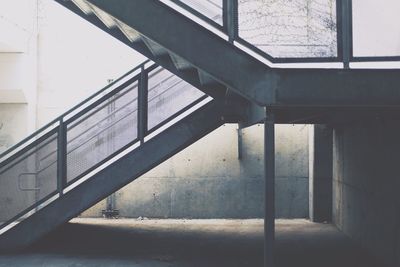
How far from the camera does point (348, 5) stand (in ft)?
14.7

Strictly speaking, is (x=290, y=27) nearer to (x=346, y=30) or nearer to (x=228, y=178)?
(x=346, y=30)

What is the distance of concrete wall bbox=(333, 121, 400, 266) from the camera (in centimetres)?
615

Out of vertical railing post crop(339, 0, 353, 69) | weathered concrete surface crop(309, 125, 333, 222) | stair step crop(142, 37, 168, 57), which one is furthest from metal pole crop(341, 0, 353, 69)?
weathered concrete surface crop(309, 125, 333, 222)

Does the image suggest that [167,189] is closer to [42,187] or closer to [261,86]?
[42,187]

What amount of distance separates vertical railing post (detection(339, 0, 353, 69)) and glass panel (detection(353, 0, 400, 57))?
0.15 ft

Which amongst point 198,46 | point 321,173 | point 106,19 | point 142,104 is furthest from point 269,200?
point 321,173

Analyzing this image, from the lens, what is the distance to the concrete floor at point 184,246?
21.0ft

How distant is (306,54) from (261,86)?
52cm

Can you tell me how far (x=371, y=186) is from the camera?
707 cm

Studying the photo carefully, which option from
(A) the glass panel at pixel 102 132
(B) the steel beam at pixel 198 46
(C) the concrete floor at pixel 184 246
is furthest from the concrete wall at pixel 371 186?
(A) the glass panel at pixel 102 132

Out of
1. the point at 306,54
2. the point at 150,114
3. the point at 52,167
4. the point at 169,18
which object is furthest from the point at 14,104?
the point at 306,54

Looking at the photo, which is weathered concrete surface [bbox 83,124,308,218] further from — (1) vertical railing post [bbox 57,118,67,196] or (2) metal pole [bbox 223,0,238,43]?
(2) metal pole [bbox 223,0,238,43]

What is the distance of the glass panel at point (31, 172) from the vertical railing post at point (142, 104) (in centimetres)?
128

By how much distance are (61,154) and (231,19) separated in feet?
11.9
